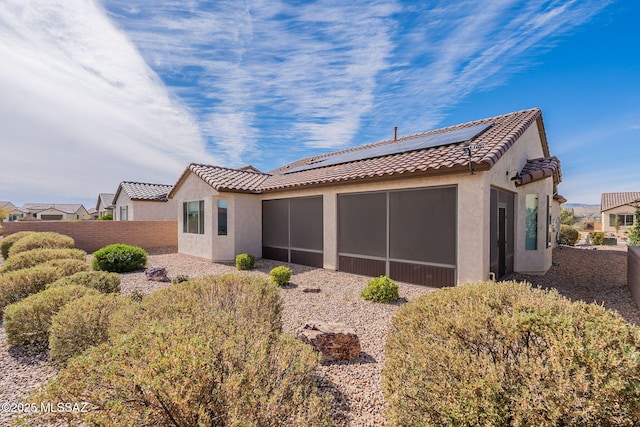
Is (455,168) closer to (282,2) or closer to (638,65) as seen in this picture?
(282,2)

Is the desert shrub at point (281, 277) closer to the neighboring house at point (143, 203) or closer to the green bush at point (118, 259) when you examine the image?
the green bush at point (118, 259)

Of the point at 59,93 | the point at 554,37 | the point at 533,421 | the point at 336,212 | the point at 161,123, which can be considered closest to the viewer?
the point at 533,421

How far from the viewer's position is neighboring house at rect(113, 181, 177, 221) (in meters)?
→ 23.1

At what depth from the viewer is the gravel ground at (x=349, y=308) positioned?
3.30m

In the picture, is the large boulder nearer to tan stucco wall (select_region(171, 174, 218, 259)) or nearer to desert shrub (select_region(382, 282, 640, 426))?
desert shrub (select_region(382, 282, 640, 426))

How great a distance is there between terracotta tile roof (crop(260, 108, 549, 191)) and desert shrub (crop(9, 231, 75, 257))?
A: 9.61 meters

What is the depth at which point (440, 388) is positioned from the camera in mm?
2033

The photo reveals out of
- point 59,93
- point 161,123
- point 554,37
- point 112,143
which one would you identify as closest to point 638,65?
point 554,37

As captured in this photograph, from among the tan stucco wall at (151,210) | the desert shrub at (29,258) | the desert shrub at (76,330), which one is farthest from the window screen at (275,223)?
the tan stucco wall at (151,210)

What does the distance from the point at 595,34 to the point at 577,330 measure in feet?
40.5

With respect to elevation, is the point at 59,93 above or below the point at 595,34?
below

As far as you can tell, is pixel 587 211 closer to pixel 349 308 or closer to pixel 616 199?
pixel 616 199

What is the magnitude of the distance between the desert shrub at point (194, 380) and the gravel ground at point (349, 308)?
1.11 metres

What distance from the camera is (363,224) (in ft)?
31.2
